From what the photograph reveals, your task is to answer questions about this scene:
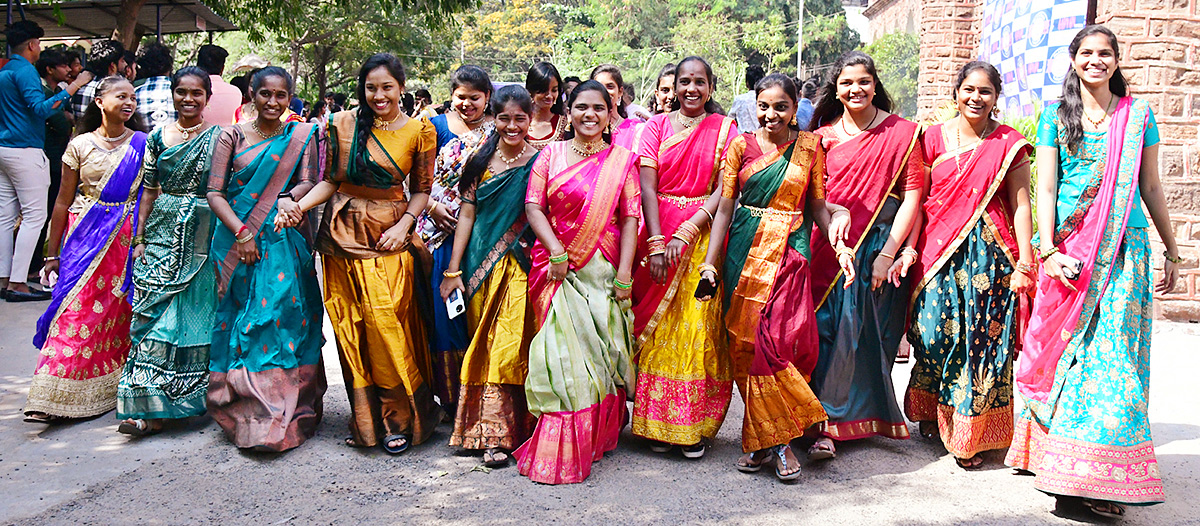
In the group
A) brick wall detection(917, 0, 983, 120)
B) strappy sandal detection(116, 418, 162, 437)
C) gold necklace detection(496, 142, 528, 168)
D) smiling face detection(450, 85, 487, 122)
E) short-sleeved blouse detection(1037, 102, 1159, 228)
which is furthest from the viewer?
brick wall detection(917, 0, 983, 120)

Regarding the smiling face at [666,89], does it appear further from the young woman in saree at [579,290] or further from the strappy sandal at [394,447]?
the strappy sandal at [394,447]

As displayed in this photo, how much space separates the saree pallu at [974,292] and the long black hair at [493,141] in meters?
1.91

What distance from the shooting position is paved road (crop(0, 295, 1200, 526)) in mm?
Result: 3350

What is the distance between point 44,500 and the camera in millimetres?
3477

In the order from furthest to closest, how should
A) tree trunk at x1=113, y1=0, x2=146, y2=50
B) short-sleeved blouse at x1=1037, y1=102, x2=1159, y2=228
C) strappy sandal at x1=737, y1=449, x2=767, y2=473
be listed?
tree trunk at x1=113, y1=0, x2=146, y2=50
strappy sandal at x1=737, y1=449, x2=767, y2=473
short-sleeved blouse at x1=1037, y1=102, x2=1159, y2=228

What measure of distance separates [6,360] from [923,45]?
993cm

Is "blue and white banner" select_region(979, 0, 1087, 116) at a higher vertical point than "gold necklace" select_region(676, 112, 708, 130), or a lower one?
higher

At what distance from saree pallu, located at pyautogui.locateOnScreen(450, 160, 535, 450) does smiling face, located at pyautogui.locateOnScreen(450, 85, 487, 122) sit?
27.1 inches

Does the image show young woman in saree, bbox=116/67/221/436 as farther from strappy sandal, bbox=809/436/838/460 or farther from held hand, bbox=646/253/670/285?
strappy sandal, bbox=809/436/838/460

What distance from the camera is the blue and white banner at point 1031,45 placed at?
702cm

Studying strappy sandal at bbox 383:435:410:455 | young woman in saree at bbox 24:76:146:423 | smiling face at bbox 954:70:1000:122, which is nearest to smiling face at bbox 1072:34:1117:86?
smiling face at bbox 954:70:1000:122

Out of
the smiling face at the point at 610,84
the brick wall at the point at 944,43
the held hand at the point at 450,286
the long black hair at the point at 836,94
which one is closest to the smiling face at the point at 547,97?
the smiling face at the point at 610,84

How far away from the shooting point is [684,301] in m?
4.01

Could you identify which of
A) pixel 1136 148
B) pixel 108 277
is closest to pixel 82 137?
pixel 108 277
